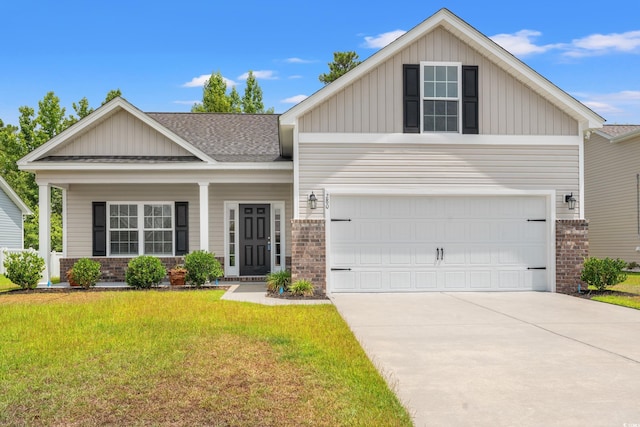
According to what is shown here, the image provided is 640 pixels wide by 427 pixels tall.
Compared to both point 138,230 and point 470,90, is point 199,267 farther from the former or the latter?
point 470,90

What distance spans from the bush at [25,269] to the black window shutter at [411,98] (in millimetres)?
9853

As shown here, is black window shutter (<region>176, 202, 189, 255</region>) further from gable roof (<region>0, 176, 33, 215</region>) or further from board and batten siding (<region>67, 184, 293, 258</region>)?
gable roof (<region>0, 176, 33, 215</region>)

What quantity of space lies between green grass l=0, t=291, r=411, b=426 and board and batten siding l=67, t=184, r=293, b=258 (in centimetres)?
719

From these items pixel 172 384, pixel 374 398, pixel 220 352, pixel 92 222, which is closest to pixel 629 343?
pixel 374 398

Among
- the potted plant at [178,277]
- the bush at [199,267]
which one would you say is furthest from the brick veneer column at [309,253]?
the potted plant at [178,277]

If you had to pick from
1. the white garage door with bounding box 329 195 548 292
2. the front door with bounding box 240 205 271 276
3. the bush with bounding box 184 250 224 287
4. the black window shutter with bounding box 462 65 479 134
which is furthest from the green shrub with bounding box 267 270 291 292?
the black window shutter with bounding box 462 65 479 134

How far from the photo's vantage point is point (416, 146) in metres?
13.4

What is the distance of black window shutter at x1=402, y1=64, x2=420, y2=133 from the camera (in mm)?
13328

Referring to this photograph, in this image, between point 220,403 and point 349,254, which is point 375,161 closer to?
point 349,254

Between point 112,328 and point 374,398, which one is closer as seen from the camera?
Result: point 374,398

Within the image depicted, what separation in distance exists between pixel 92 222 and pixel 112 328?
929 centimetres

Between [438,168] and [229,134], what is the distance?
821 cm

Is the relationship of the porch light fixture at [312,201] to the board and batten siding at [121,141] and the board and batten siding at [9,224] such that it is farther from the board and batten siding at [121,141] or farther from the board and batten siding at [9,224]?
the board and batten siding at [9,224]

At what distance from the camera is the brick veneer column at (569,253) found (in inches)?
534
